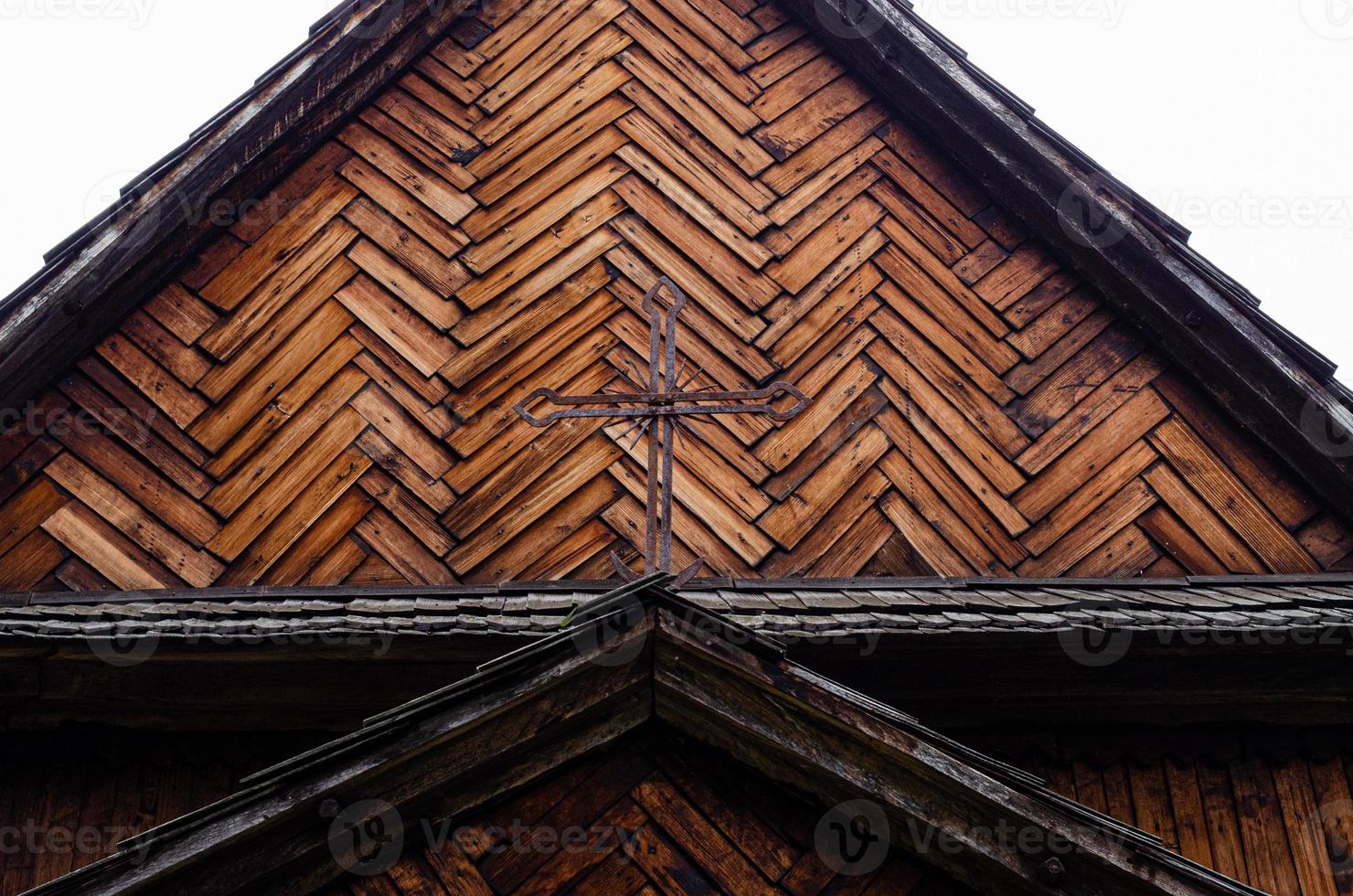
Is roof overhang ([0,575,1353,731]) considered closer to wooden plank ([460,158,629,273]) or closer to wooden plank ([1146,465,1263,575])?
wooden plank ([1146,465,1263,575])

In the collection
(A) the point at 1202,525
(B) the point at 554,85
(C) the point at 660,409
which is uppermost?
(B) the point at 554,85

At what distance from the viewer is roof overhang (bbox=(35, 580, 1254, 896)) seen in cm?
280

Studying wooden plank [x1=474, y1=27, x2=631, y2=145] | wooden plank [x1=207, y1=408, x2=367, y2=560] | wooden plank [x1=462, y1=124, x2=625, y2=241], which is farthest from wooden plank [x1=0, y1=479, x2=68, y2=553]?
wooden plank [x1=474, y1=27, x2=631, y2=145]

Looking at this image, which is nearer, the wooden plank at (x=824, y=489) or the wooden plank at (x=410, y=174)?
the wooden plank at (x=824, y=489)

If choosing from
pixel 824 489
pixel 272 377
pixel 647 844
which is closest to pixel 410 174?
pixel 272 377

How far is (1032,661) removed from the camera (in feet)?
13.4
